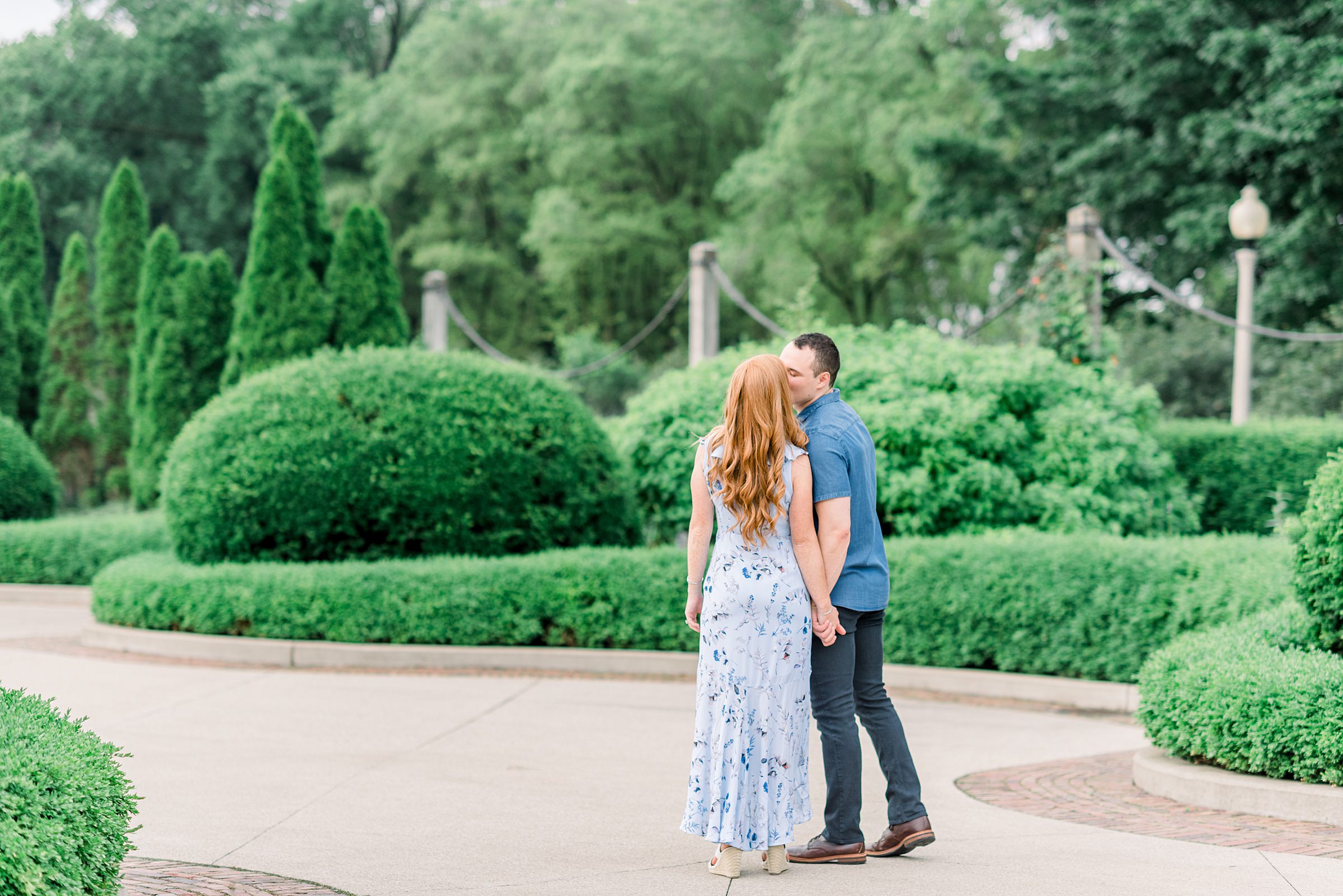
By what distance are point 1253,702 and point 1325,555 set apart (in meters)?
0.76

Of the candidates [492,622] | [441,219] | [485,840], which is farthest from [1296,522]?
[441,219]

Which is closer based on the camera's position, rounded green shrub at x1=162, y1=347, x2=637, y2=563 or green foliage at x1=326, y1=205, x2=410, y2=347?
rounded green shrub at x1=162, y1=347, x2=637, y2=563

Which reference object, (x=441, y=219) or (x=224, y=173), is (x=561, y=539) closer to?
(x=441, y=219)

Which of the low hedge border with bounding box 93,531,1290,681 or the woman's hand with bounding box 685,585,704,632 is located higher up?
the woman's hand with bounding box 685,585,704,632

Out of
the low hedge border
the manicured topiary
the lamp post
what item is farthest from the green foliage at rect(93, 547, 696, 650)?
the manicured topiary

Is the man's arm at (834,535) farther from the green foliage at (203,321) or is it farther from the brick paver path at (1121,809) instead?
the green foliage at (203,321)

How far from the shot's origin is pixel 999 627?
861cm

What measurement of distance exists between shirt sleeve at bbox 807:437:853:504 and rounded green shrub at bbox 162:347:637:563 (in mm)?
5847

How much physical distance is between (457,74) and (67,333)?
1735 cm

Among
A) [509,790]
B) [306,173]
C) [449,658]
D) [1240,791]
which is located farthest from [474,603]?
[306,173]

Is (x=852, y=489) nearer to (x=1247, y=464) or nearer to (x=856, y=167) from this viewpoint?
(x=1247, y=464)

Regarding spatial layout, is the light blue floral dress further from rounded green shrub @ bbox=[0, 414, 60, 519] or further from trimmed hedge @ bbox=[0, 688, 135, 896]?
rounded green shrub @ bbox=[0, 414, 60, 519]

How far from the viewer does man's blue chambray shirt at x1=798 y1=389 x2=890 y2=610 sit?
14.4 ft

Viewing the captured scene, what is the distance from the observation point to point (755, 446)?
4.27 metres
